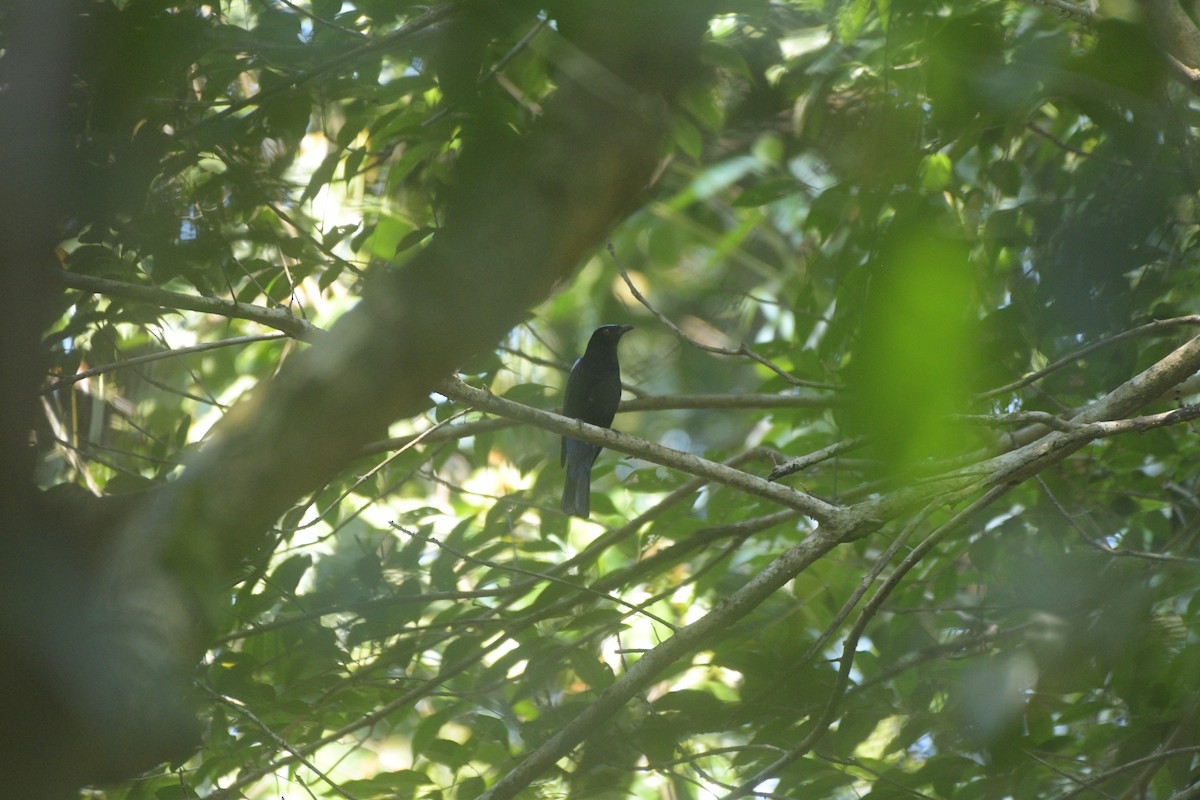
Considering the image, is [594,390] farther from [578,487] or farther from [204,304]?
[204,304]

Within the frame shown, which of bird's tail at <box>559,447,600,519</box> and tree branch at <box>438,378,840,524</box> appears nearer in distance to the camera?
tree branch at <box>438,378,840,524</box>

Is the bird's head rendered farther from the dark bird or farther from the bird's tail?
the bird's tail

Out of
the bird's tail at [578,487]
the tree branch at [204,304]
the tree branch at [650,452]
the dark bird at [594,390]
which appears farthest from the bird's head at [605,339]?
the tree branch at [204,304]

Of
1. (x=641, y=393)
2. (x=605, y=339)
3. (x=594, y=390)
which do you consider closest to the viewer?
(x=641, y=393)

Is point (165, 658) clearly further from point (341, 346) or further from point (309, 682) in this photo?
point (309, 682)

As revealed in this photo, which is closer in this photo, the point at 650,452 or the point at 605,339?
the point at 650,452

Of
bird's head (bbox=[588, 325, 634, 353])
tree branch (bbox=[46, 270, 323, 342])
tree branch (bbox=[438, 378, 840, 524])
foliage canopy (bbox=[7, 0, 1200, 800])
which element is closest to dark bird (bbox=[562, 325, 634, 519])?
bird's head (bbox=[588, 325, 634, 353])

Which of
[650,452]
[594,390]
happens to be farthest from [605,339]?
[650,452]

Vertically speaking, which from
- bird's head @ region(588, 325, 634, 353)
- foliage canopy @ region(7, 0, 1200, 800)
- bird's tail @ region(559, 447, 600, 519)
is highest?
bird's head @ region(588, 325, 634, 353)

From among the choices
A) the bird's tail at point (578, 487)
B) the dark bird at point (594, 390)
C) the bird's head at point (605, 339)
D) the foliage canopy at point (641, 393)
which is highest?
the bird's head at point (605, 339)

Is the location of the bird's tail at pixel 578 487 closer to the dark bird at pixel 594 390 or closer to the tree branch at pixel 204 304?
the dark bird at pixel 594 390

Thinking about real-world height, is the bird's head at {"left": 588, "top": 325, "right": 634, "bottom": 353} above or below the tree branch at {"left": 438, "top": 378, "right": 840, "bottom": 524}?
above

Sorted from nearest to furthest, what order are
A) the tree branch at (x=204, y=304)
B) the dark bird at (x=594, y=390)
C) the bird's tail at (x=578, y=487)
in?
the tree branch at (x=204, y=304) < the bird's tail at (x=578, y=487) < the dark bird at (x=594, y=390)

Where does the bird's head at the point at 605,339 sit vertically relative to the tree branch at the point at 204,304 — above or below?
above
